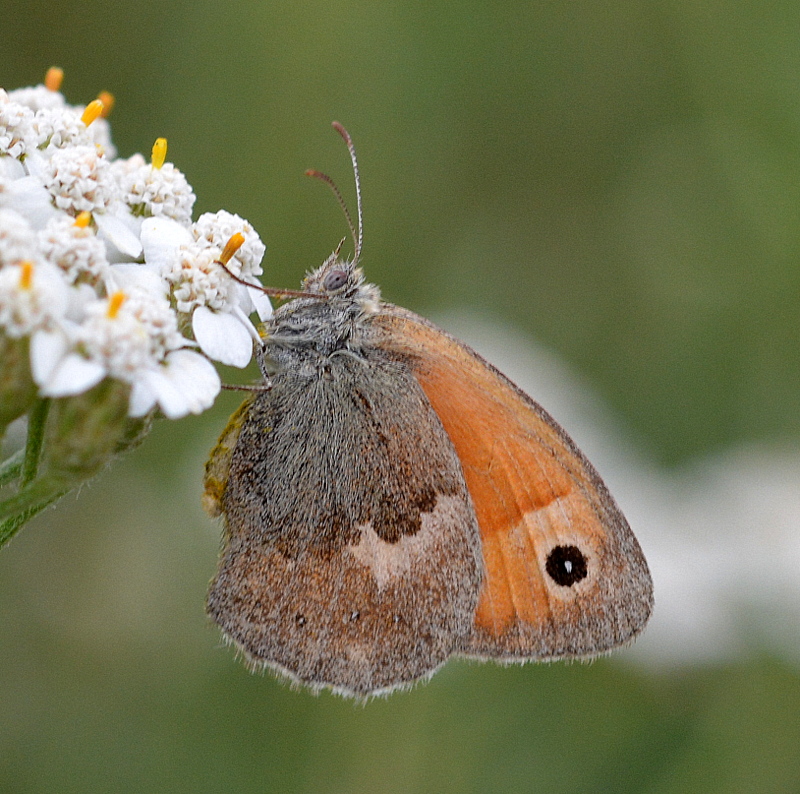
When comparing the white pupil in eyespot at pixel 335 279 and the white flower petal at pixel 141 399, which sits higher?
the white pupil in eyespot at pixel 335 279

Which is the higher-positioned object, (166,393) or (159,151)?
(159,151)

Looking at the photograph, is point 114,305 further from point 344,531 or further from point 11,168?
point 344,531

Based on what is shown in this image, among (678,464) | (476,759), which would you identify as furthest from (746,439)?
(476,759)

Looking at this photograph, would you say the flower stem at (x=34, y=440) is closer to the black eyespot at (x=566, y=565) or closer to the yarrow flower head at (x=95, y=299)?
the yarrow flower head at (x=95, y=299)

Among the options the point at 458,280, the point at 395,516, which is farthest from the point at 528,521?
the point at 458,280

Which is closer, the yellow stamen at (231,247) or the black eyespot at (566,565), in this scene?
the yellow stamen at (231,247)

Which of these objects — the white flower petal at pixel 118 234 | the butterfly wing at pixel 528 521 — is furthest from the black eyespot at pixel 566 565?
the white flower petal at pixel 118 234

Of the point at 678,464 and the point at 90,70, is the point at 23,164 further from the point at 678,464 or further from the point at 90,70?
the point at 678,464
